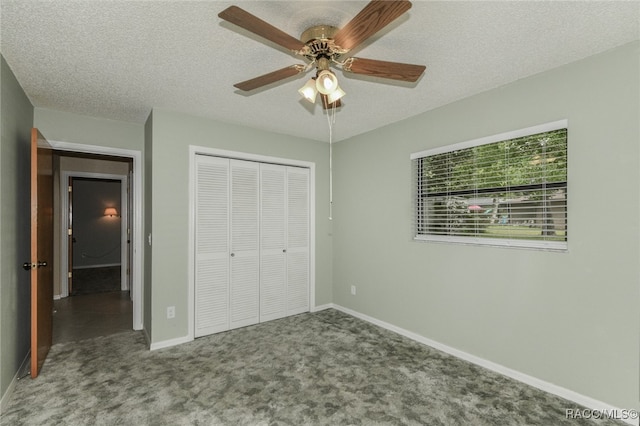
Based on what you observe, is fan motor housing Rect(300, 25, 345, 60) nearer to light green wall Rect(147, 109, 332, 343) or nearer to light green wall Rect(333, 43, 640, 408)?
light green wall Rect(333, 43, 640, 408)

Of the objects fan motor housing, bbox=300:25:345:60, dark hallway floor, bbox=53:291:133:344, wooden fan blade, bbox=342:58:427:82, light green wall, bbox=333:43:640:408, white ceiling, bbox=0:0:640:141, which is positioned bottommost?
dark hallway floor, bbox=53:291:133:344

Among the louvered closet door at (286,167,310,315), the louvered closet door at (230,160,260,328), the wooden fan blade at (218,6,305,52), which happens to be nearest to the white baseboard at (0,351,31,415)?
the louvered closet door at (230,160,260,328)

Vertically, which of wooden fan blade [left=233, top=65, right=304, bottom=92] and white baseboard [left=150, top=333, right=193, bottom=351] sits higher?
wooden fan blade [left=233, top=65, right=304, bottom=92]

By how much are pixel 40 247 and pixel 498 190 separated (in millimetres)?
4016

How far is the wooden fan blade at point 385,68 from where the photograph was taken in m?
1.73

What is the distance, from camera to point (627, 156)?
6.52 ft

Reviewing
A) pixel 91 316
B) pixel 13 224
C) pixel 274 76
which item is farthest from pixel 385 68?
pixel 91 316

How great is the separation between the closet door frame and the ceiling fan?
1665 mm

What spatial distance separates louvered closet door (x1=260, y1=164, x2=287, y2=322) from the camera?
Result: 12.8 ft

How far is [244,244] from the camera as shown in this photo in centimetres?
375

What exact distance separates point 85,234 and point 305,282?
6.92 m

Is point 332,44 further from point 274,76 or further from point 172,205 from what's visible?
point 172,205

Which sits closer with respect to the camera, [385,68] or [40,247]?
[385,68]

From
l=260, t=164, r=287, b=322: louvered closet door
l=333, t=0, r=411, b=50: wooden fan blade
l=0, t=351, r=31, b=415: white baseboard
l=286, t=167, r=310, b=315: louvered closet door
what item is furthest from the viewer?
l=286, t=167, r=310, b=315: louvered closet door
